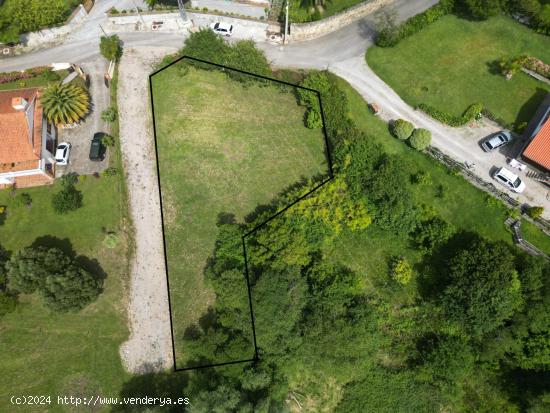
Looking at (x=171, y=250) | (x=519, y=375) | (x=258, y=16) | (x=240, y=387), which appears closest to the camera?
(x=240, y=387)

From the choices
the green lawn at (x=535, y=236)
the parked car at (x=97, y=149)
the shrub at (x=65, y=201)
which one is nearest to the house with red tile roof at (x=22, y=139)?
the shrub at (x=65, y=201)

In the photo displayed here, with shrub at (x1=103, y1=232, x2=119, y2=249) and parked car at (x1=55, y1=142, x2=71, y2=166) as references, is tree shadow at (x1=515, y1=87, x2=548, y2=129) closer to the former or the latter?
shrub at (x1=103, y1=232, x2=119, y2=249)

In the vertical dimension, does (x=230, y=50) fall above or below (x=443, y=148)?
above

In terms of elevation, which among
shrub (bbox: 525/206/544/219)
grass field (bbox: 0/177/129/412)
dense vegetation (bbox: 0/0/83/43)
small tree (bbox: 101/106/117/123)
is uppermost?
dense vegetation (bbox: 0/0/83/43)

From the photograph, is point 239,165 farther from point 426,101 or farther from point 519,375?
point 519,375

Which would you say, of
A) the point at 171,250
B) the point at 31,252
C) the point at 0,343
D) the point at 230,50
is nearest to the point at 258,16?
the point at 230,50

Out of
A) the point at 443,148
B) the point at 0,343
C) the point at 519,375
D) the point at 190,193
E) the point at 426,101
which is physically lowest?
the point at 519,375

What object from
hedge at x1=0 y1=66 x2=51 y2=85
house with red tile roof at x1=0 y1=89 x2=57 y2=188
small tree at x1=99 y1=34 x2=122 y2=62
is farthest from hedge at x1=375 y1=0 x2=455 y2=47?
hedge at x1=0 y1=66 x2=51 y2=85

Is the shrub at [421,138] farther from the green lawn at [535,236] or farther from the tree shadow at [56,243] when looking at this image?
the tree shadow at [56,243]
